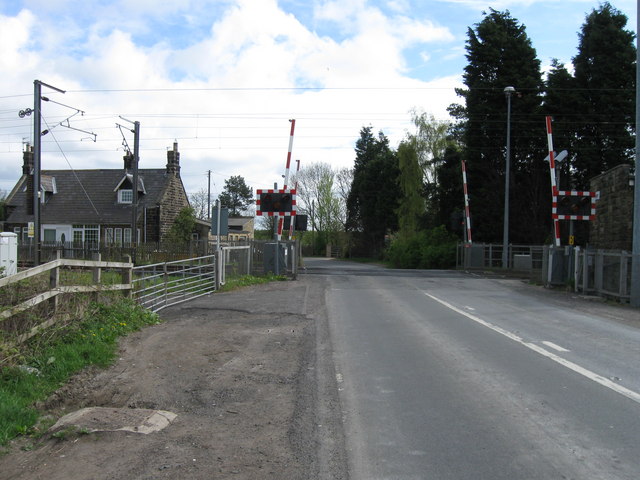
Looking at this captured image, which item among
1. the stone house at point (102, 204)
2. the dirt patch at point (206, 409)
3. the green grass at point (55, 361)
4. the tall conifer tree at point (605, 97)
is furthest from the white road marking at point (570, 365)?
the stone house at point (102, 204)

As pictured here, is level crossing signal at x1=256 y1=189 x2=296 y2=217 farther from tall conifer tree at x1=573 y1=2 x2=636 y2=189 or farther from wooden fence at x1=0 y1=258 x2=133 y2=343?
tall conifer tree at x1=573 y1=2 x2=636 y2=189

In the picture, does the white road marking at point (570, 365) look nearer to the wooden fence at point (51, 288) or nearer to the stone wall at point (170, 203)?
the wooden fence at point (51, 288)

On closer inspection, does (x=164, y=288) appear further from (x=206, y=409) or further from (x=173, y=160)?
(x=173, y=160)

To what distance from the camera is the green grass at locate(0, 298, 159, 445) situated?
17.4 feet

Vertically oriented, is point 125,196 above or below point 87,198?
above

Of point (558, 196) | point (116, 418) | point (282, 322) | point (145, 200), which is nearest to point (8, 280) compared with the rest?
point (116, 418)

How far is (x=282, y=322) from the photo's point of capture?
11.2 meters

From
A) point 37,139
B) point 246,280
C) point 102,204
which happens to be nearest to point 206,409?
point 246,280

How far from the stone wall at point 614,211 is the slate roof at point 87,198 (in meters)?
33.8

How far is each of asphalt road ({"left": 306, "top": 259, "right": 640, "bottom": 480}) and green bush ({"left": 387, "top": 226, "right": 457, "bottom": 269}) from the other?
26410 millimetres

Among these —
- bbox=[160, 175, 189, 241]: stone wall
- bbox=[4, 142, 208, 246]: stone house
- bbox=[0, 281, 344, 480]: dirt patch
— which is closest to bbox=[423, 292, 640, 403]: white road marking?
bbox=[0, 281, 344, 480]: dirt patch

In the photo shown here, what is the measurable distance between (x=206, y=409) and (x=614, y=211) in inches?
763

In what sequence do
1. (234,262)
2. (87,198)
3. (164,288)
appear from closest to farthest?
(164,288)
(234,262)
(87,198)

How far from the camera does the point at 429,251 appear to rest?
39.5 meters
